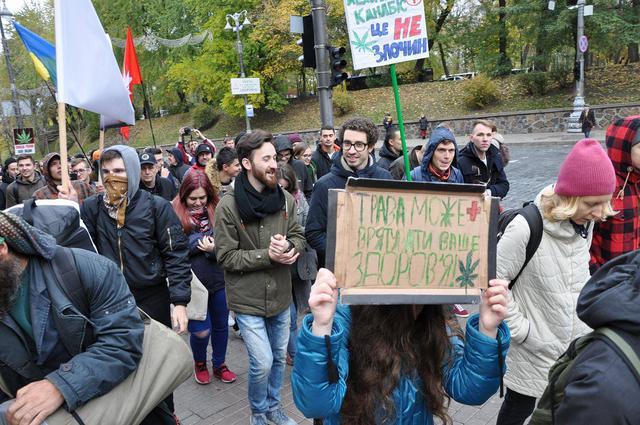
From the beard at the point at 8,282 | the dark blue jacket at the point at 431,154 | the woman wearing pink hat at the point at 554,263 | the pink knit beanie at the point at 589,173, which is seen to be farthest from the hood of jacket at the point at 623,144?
the beard at the point at 8,282

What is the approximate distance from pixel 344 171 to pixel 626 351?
293 cm

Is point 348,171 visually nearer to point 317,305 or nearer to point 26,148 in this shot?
point 317,305

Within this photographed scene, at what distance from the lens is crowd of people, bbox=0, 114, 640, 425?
1688 millimetres

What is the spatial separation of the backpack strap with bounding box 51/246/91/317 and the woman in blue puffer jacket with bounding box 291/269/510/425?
92 cm

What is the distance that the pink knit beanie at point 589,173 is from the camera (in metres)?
2.39

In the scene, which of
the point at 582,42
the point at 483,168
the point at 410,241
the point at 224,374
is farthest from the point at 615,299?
the point at 582,42

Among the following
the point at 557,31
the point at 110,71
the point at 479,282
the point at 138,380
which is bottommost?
the point at 138,380

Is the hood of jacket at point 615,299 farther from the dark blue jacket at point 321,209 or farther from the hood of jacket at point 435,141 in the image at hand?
the hood of jacket at point 435,141

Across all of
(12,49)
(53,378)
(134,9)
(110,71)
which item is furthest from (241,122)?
(53,378)

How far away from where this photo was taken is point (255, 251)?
3.36 m

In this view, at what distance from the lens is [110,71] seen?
381cm

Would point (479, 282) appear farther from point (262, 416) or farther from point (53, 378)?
point (262, 416)

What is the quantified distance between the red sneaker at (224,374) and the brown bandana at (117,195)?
192 centimetres

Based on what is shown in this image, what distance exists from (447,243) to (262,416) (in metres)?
2.46
